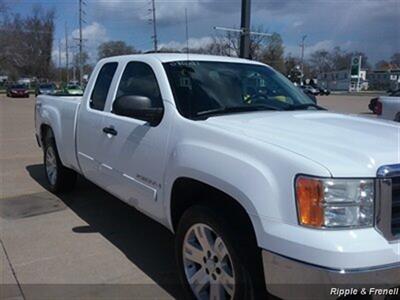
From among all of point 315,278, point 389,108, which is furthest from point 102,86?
point 389,108

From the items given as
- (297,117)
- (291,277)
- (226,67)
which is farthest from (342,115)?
(291,277)

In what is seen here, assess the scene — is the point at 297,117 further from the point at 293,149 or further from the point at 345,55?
the point at 345,55

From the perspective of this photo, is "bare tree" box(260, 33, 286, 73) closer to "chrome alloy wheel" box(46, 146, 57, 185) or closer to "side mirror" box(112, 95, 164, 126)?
"chrome alloy wheel" box(46, 146, 57, 185)

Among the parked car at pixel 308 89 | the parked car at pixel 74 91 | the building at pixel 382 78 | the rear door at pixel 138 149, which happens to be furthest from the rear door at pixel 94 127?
the building at pixel 382 78

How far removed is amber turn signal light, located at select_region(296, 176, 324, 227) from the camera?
2.67 metres

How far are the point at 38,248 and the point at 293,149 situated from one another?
10.3ft

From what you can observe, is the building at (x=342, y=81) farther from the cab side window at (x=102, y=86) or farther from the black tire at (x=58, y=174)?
the cab side window at (x=102, y=86)

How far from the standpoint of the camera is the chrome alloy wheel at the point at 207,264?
10.5 ft

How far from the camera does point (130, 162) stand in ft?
14.3

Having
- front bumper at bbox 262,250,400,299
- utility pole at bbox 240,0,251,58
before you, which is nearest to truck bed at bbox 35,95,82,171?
front bumper at bbox 262,250,400,299

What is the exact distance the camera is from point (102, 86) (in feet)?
17.9

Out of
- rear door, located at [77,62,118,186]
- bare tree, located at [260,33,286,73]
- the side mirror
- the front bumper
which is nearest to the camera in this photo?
the front bumper

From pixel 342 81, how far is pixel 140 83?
124119 mm

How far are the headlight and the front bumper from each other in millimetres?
239
